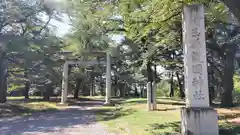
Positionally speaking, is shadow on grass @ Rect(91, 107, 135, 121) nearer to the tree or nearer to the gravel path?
the gravel path

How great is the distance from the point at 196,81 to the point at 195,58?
618mm

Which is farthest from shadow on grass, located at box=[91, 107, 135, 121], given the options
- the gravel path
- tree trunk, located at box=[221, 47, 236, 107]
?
tree trunk, located at box=[221, 47, 236, 107]

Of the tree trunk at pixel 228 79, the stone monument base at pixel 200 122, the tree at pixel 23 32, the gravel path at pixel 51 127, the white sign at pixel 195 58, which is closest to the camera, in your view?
the stone monument base at pixel 200 122

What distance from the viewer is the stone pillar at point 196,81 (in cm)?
649

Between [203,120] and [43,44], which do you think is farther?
[43,44]

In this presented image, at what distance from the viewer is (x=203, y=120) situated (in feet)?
21.3

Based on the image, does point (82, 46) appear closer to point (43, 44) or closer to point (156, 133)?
point (43, 44)

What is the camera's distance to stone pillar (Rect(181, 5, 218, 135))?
255 inches

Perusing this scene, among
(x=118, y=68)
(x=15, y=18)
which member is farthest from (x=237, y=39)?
(x=118, y=68)

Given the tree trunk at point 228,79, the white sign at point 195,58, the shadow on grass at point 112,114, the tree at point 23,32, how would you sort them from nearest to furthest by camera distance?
the white sign at point 195,58
the shadow on grass at point 112,114
the tree trunk at point 228,79
the tree at point 23,32

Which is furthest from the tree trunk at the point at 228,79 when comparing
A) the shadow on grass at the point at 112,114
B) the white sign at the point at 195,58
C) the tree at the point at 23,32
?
the tree at the point at 23,32

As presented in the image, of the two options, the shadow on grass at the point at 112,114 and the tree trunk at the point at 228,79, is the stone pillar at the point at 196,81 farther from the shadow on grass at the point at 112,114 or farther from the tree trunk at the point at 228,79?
the tree trunk at the point at 228,79

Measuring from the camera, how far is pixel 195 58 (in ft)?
22.4

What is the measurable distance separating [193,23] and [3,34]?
14.1m
